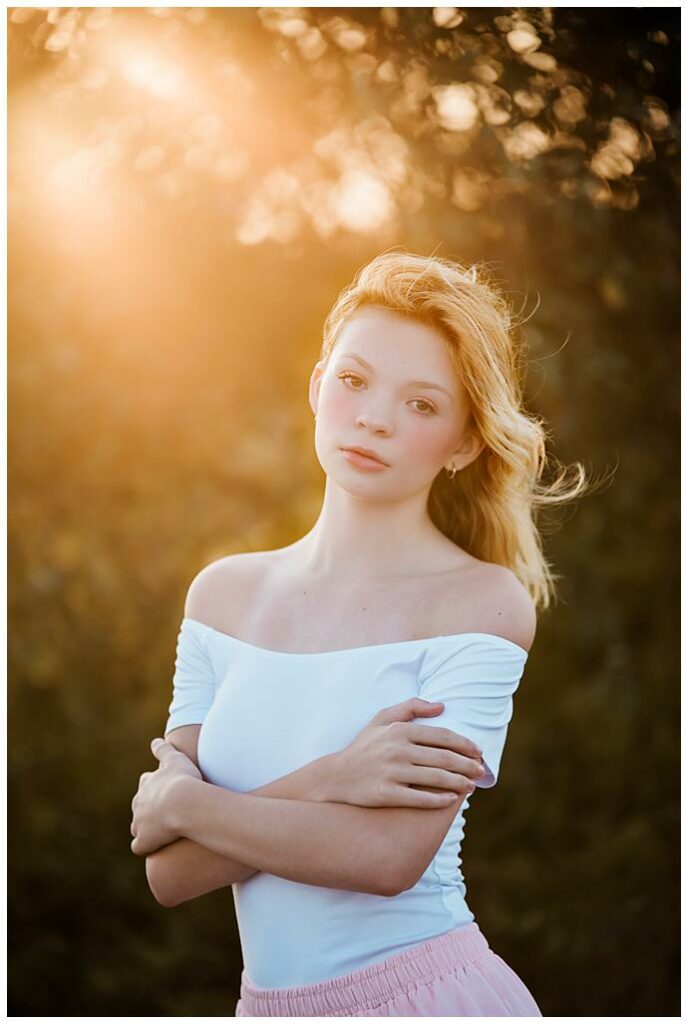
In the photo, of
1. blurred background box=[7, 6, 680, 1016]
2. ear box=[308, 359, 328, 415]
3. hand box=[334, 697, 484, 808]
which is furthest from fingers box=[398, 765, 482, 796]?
blurred background box=[7, 6, 680, 1016]

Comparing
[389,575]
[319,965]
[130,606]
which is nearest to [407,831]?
[319,965]

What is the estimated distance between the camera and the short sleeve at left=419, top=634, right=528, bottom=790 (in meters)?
1.31

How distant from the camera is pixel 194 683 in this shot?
1.51 m

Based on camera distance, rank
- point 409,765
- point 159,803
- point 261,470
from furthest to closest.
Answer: point 261,470, point 159,803, point 409,765

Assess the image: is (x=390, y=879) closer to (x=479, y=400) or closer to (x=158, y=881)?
(x=158, y=881)

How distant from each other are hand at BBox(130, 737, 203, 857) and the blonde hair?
1.52 feet

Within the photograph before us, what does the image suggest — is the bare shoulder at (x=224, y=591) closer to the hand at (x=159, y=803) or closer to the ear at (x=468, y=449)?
the hand at (x=159, y=803)

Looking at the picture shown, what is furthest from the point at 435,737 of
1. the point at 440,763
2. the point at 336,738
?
the point at 336,738

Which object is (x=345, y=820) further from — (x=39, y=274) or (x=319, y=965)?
(x=39, y=274)

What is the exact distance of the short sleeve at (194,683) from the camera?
59.1 inches

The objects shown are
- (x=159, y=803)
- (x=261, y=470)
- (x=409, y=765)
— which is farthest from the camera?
(x=261, y=470)

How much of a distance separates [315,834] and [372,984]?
0.69 ft

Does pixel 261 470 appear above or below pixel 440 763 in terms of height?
above

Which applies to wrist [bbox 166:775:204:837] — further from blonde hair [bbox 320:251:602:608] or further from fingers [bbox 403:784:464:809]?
blonde hair [bbox 320:251:602:608]
